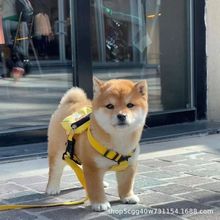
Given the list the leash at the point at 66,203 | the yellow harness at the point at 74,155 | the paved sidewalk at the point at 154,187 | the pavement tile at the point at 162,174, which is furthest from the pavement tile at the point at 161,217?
the pavement tile at the point at 162,174

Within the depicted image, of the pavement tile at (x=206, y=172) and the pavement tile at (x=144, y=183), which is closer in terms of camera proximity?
the pavement tile at (x=144, y=183)

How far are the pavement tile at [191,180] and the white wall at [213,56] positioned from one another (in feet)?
10.2

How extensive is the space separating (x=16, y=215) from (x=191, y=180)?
1.76 m

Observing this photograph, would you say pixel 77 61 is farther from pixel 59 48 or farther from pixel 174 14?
pixel 174 14

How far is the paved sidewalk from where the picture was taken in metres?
4.12

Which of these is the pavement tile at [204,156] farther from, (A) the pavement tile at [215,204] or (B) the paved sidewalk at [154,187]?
(A) the pavement tile at [215,204]

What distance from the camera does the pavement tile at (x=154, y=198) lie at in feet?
14.5

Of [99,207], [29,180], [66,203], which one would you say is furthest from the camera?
[29,180]

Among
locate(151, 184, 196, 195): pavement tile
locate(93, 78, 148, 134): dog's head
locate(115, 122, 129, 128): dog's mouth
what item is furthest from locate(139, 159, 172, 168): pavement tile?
locate(115, 122, 129, 128): dog's mouth

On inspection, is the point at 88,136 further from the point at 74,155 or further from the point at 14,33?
the point at 14,33

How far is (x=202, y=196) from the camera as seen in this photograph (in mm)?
4543

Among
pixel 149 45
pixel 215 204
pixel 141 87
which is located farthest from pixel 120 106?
pixel 149 45

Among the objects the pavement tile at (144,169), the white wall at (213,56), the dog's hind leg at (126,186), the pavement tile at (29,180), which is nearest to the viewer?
the dog's hind leg at (126,186)

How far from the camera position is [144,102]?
13.3 ft
